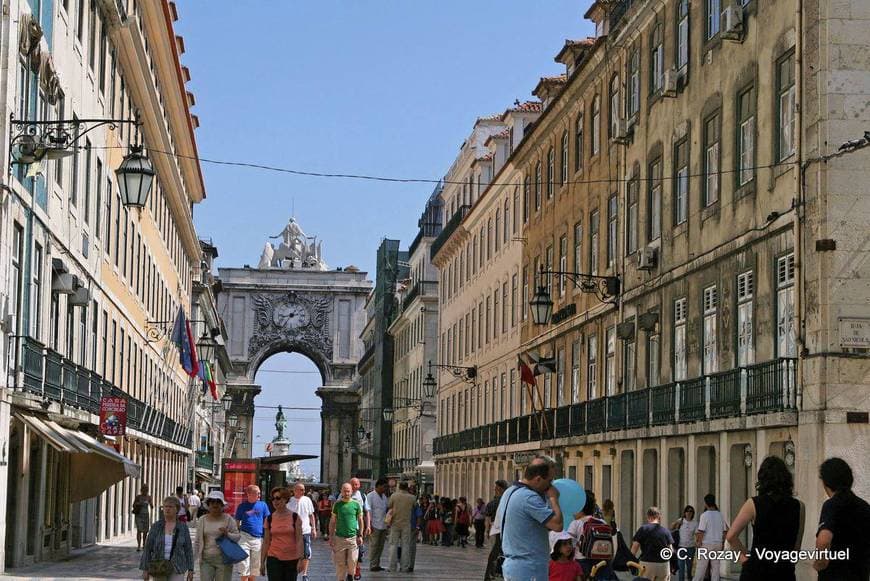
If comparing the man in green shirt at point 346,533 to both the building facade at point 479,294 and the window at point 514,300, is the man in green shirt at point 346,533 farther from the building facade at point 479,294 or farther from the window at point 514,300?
the window at point 514,300

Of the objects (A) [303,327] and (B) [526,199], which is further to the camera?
(A) [303,327]

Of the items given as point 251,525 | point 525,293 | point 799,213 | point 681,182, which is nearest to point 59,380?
point 251,525

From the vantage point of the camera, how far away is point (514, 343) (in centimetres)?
4909

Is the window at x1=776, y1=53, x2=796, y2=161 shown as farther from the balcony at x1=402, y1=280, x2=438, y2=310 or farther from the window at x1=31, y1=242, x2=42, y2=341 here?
the balcony at x1=402, y1=280, x2=438, y2=310

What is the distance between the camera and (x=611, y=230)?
118ft

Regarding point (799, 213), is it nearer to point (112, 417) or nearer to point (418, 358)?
point (112, 417)

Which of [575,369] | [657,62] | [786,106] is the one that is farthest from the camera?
[575,369]

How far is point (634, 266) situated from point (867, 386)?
1152cm

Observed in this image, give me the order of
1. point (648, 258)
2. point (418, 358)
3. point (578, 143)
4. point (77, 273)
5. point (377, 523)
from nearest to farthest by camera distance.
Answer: point (377, 523)
point (77, 273)
point (648, 258)
point (578, 143)
point (418, 358)

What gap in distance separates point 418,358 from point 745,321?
55971mm

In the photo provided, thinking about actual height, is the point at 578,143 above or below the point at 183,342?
above

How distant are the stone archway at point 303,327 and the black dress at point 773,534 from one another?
114668mm

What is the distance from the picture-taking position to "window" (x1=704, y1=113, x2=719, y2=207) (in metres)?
27.3

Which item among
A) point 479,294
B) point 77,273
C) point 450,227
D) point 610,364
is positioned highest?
point 450,227
